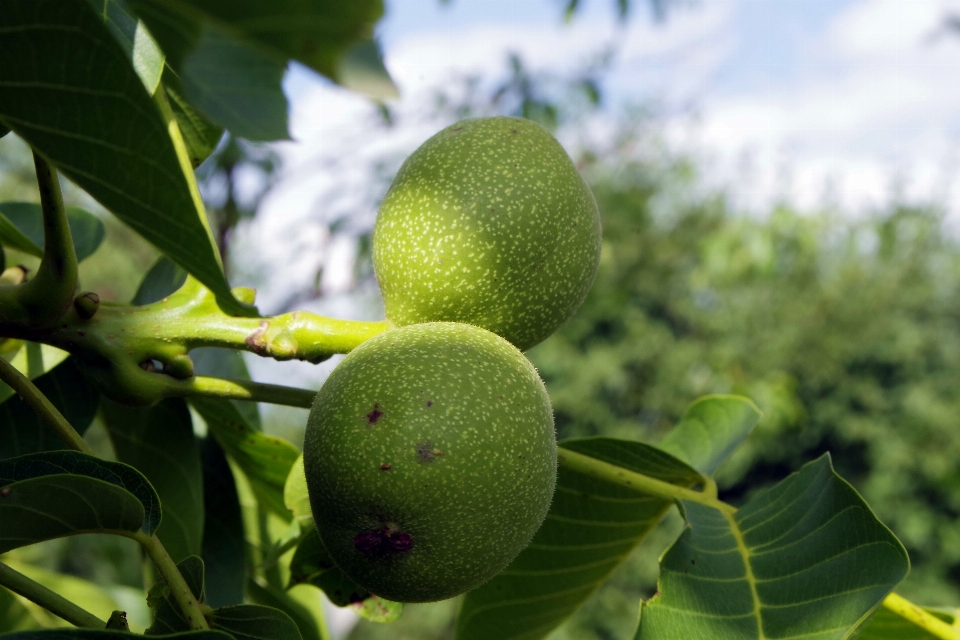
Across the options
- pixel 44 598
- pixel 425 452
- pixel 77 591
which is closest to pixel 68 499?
pixel 44 598

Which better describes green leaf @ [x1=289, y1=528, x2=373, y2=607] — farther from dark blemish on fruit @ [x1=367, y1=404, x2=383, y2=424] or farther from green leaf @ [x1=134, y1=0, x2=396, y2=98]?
green leaf @ [x1=134, y1=0, x2=396, y2=98]

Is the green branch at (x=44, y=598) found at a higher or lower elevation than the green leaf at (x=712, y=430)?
higher

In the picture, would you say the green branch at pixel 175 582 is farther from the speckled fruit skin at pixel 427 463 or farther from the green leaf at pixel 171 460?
the green leaf at pixel 171 460

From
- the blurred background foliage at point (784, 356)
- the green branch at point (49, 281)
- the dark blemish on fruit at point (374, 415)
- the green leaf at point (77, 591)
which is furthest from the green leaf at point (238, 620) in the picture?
the blurred background foliage at point (784, 356)

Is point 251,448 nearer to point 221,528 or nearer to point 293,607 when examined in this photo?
point 221,528

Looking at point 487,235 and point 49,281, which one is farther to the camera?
point 487,235

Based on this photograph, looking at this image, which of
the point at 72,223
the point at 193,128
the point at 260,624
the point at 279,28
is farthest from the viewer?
the point at 72,223

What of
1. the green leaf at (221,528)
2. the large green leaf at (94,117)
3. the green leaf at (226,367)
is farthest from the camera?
the green leaf at (226,367)
